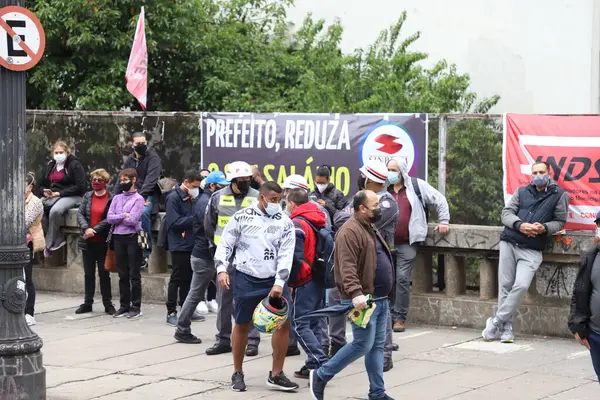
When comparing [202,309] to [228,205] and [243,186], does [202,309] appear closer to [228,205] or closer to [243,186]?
[228,205]

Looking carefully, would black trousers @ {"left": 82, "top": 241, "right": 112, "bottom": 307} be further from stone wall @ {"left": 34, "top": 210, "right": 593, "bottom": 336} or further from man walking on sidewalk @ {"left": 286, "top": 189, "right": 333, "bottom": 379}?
man walking on sidewalk @ {"left": 286, "top": 189, "right": 333, "bottom": 379}

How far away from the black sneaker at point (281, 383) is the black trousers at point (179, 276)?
10.1 ft

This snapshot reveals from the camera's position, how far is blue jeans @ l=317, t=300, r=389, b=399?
8625mm

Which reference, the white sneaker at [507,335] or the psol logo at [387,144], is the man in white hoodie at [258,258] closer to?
the white sneaker at [507,335]

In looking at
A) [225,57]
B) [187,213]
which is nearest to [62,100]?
[225,57]

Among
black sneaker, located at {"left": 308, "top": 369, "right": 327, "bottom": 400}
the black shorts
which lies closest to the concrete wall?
the black shorts

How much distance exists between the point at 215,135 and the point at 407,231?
10.7 feet

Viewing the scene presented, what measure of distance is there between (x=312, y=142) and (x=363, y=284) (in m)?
4.95

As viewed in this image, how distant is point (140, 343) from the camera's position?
38.0ft

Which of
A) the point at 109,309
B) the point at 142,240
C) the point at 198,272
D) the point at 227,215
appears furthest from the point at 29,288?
the point at 227,215

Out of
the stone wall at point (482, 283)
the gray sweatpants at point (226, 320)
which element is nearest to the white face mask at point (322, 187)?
the stone wall at point (482, 283)

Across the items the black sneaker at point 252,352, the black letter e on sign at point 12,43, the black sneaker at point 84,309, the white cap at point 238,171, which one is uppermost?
the black letter e on sign at point 12,43

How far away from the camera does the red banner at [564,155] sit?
38.1 ft

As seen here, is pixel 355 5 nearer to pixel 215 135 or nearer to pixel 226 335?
pixel 215 135
